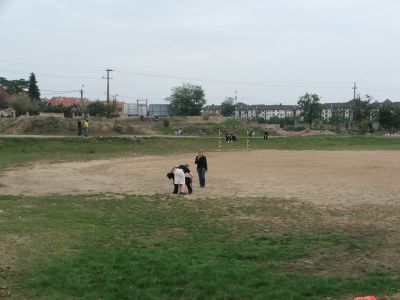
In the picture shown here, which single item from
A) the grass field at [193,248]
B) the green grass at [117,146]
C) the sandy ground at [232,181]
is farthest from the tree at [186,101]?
the grass field at [193,248]

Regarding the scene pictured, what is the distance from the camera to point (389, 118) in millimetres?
109688

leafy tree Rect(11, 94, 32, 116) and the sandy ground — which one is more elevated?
leafy tree Rect(11, 94, 32, 116)

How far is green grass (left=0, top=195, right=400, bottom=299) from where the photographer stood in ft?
26.4

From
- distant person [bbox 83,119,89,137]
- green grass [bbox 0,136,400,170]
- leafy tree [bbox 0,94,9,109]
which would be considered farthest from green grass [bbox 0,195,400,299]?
leafy tree [bbox 0,94,9,109]

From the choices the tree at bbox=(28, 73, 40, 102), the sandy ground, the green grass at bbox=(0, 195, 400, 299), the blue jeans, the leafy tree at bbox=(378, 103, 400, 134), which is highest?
the tree at bbox=(28, 73, 40, 102)

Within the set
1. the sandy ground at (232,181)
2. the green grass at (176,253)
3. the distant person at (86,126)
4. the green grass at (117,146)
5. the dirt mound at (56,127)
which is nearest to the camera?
the green grass at (176,253)

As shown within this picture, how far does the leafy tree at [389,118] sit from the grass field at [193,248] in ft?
325

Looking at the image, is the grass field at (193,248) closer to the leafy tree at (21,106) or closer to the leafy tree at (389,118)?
the leafy tree at (21,106)

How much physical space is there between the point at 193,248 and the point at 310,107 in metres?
119

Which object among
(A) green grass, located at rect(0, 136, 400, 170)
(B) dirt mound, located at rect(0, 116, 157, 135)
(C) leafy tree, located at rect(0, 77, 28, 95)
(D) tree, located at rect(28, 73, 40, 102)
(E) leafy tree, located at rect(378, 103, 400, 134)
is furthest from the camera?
(C) leafy tree, located at rect(0, 77, 28, 95)

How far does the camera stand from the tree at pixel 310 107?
4966 inches

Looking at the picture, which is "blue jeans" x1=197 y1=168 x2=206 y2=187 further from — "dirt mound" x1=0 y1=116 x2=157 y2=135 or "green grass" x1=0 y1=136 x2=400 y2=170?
"dirt mound" x1=0 y1=116 x2=157 y2=135

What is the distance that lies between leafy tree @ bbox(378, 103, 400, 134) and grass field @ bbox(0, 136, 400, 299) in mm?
98996

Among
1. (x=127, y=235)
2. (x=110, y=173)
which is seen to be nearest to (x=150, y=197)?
(x=127, y=235)
